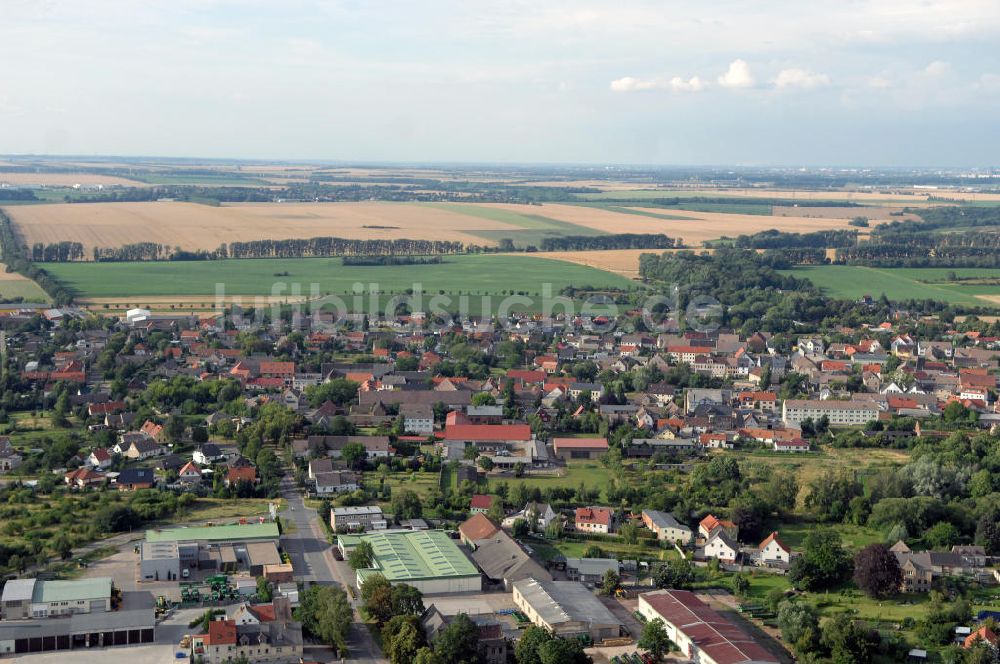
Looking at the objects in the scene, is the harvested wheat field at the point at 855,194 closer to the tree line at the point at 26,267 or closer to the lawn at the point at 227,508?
the tree line at the point at 26,267

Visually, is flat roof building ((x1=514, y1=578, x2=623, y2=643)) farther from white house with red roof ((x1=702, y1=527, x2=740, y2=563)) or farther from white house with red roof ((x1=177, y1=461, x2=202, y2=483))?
white house with red roof ((x1=177, y1=461, x2=202, y2=483))

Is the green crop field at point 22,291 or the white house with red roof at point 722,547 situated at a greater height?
the green crop field at point 22,291

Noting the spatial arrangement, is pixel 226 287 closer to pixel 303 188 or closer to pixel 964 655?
pixel 964 655

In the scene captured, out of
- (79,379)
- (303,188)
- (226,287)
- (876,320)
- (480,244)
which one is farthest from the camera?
(303,188)

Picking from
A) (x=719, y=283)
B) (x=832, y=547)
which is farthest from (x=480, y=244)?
(x=832, y=547)

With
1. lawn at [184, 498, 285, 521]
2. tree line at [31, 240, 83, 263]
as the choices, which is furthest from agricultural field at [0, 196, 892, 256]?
lawn at [184, 498, 285, 521]

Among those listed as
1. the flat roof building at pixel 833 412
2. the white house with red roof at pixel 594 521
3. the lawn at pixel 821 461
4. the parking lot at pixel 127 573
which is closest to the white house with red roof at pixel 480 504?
the white house with red roof at pixel 594 521
